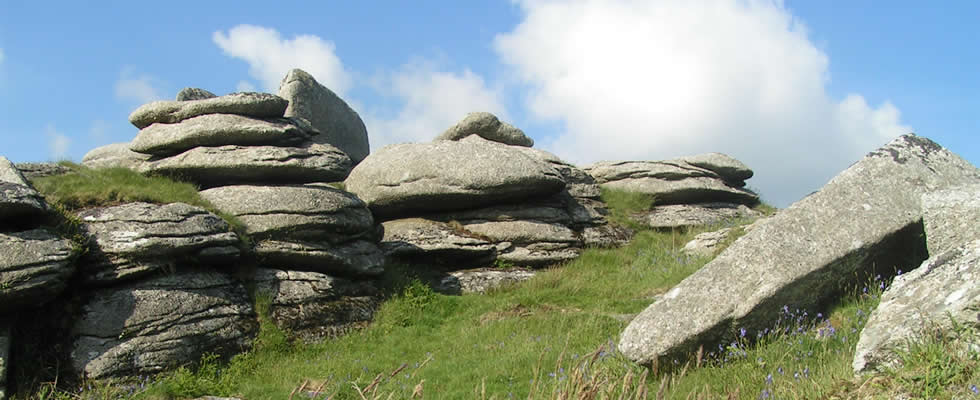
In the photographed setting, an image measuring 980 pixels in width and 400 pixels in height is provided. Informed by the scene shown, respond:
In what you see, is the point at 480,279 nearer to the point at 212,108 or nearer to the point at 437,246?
the point at 437,246

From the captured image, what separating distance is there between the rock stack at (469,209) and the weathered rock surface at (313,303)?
10.9 ft

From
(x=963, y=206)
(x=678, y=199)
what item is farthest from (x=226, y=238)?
(x=678, y=199)

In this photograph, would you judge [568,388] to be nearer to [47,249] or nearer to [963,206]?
[963,206]

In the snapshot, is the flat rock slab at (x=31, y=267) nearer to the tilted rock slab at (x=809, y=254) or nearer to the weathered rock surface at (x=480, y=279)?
the weathered rock surface at (x=480, y=279)

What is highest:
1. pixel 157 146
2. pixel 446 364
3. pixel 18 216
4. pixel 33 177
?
pixel 157 146

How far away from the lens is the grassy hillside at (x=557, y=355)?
633 centimetres

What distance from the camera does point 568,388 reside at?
2.82m

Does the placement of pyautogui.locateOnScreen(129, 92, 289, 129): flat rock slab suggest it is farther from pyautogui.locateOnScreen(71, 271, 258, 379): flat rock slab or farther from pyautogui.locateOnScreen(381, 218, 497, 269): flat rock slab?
pyautogui.locateOnScreen(71, 271, 258, 379): flat rock slab

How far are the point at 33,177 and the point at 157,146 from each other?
351 cm

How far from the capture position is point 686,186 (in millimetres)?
25094

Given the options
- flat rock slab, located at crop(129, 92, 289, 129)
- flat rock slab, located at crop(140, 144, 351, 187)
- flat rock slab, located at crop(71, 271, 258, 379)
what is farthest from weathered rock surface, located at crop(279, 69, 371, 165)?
flat rock slab, located at crop(71, 271, 258, 379)

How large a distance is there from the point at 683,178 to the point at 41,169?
21.7m

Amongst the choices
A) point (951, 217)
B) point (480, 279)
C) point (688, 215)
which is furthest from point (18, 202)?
point (688, 215)

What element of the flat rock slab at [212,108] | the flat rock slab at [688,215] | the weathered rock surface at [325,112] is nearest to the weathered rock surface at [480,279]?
the flat rock slab at [688,215]
